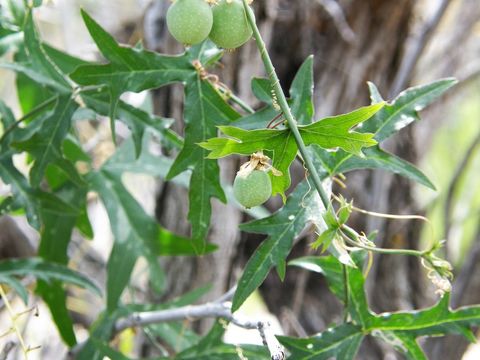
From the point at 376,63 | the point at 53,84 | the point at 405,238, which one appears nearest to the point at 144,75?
the point at 53,84

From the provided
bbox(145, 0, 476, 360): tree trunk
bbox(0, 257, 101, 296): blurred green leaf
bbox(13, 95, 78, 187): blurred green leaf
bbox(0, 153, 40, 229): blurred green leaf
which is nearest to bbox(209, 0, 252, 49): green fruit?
bbox(13, 95, 78, 187): blurred green leaf

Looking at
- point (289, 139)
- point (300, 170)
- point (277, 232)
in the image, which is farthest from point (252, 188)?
point (300, 170)

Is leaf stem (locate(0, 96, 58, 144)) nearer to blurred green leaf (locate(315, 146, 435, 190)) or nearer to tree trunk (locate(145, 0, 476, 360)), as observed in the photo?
blurred green leaf (locate(315, 146, 435, 190))

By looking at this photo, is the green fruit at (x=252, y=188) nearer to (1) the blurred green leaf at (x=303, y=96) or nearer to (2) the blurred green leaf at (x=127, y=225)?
(1) the blurred green leaf at (x=303, y=96)

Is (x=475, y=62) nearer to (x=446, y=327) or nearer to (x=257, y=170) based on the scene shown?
(x=446, y=327)

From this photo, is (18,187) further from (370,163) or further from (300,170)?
(300,170)

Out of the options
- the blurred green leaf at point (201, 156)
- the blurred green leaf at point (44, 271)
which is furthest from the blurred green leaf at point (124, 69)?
the blurred green leaf at point (44, 271)
